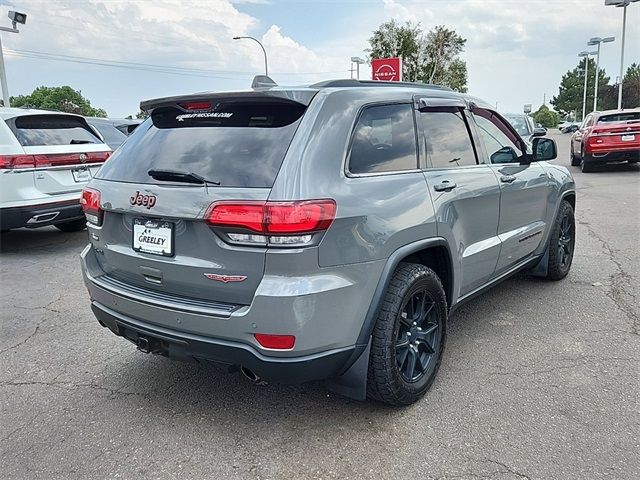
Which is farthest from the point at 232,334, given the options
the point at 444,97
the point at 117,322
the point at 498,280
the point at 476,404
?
the point at 498,280

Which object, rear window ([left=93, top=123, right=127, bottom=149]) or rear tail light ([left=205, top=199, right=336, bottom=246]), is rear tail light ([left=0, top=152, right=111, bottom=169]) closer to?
rear window ([left=93, top=123, right=127, bottom=149])

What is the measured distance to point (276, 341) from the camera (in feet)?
8.07

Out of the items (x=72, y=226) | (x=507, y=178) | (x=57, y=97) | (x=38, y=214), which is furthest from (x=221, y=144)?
(x=57, y=97)

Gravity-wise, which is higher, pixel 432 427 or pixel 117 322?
pixel 117 322

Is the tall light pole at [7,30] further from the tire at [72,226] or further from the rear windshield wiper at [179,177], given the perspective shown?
the rear windshield wiper at [179,177]

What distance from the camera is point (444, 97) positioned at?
143 inches

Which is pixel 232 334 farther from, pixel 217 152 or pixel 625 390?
pixel 625 390

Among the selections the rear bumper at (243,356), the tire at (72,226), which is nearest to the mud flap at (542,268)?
the rear bumper at (243,356)

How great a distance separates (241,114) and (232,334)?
43.4 inches

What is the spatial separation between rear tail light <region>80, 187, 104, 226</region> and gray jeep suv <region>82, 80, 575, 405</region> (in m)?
0.01

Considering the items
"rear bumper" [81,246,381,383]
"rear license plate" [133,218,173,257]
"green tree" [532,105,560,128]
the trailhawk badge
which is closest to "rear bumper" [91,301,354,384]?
"rear bumper" [81,246,381,383]

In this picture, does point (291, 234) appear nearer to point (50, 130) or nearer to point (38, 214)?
point (38, 214)

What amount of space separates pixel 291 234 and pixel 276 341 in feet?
1.63

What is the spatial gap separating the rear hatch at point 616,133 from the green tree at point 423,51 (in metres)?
18.2
